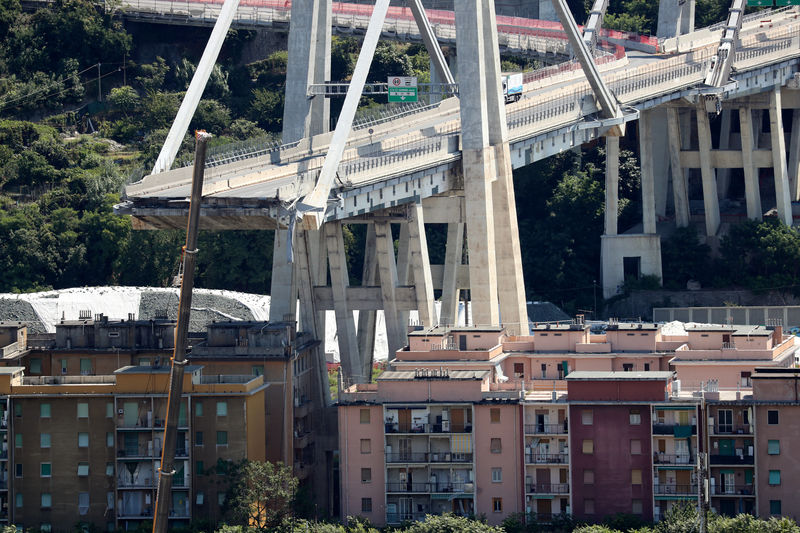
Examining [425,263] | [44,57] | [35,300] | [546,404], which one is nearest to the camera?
[546,404]

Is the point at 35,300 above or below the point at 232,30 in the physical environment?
below

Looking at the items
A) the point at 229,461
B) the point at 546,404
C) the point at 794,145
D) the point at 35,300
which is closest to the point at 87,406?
the point at 229,461

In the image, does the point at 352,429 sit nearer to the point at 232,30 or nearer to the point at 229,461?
the point at 229,461

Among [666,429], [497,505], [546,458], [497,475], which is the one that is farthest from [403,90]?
[666,429]

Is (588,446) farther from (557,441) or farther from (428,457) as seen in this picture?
(428,457)

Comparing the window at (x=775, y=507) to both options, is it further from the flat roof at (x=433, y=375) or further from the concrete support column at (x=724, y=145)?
the concrete support column at (x=724, y=145)

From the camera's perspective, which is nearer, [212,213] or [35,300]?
[212,213]

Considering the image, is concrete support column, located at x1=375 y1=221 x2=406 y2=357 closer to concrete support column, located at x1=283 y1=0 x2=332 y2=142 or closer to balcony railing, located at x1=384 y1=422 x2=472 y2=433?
concrete support column, located at x1=283 y1=0 x2=332 y2=142
